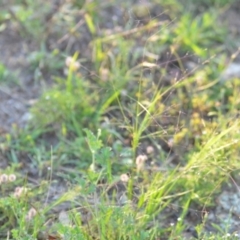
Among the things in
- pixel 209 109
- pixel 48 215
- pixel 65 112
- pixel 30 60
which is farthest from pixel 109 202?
pixel 30 60

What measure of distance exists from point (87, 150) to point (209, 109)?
628 millimetres

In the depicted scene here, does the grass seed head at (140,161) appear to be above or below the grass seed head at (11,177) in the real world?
below

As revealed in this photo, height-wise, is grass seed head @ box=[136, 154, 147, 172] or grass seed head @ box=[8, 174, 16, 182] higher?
grass seed head @ box=[8, 174, 16, 182]

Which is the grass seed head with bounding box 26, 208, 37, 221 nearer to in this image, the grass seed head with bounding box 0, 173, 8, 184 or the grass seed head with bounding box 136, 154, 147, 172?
the grass seed head with bounding box 0, 173, 8, 184

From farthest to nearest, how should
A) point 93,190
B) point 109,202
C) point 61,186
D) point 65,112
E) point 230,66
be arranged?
point 230,66, point 65,112, point 61,186, point 109,202, point 93,190

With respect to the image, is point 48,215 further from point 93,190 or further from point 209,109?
point 209,109

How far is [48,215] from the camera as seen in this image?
2459mm

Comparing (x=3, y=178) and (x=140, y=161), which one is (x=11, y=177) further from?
(x=140, y=161)

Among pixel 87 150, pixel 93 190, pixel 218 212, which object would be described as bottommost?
pixel 218 212

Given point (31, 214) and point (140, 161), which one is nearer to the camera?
point (31, 214)

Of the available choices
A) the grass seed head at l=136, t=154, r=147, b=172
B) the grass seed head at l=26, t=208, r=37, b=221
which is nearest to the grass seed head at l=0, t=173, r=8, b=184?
the grass seed head at l=26, t=208, r=37, b=221

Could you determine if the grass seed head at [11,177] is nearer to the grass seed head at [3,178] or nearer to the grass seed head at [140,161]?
the grass seed head at [3,178]

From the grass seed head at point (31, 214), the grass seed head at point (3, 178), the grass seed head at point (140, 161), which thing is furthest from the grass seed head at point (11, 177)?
the grass seed head at point (140, 161)

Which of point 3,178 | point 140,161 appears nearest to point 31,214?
point 3,178
